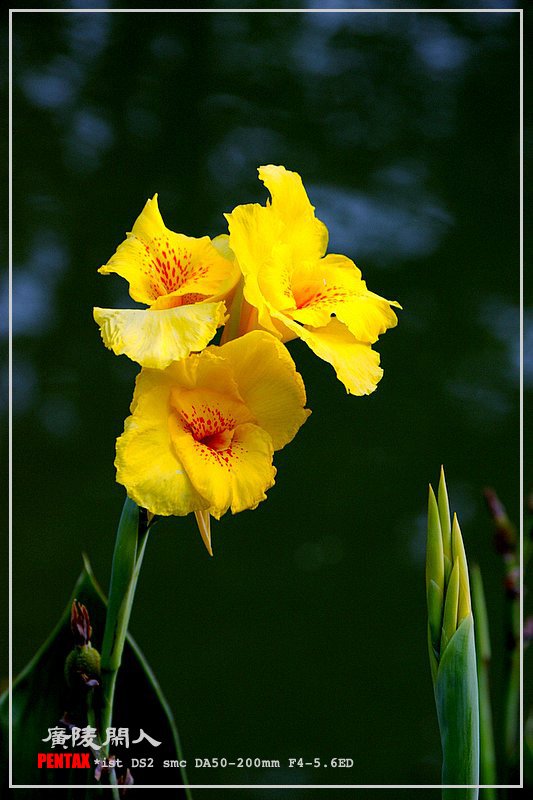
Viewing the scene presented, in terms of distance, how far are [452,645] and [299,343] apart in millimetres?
365

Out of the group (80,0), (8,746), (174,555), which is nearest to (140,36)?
(80,0)

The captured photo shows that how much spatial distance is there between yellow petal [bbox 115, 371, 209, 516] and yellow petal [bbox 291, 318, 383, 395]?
0.13 m

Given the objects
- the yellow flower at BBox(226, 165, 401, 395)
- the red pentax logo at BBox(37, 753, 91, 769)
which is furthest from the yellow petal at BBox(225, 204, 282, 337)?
the red pentax logo at BBox(37, 753, 91, 769)

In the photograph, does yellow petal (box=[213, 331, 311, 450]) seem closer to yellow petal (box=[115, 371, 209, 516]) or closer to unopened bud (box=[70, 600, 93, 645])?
yellow petal (box=[115, 371, 209, 516])

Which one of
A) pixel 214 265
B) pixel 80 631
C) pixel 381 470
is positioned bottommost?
pixel 80 631

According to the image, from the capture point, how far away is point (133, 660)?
82 centimetres

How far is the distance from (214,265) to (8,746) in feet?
1.72

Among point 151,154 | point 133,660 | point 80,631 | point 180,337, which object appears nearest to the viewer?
point 180,337

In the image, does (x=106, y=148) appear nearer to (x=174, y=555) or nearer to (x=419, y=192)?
(x=419, y=192)

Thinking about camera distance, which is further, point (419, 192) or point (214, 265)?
point (419, 192)

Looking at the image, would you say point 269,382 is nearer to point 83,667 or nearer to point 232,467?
point 232,467

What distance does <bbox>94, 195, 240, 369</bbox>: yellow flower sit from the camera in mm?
587

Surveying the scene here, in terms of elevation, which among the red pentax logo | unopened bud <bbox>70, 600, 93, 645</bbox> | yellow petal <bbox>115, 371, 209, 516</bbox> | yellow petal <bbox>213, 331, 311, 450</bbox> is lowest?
the red pentax logo

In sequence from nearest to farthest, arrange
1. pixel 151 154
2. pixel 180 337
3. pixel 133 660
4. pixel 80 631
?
1. pixel 180 337
2. pixel 80 631
3. pixel 133 660
4. pixel 151 154
